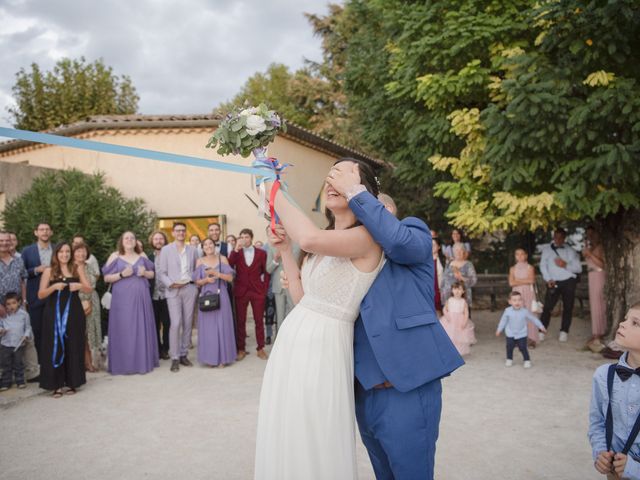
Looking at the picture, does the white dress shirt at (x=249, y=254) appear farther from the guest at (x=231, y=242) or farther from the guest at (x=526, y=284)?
the guest at (x=526, y=284)

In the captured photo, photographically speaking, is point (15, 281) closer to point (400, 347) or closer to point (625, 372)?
point (400, 347)

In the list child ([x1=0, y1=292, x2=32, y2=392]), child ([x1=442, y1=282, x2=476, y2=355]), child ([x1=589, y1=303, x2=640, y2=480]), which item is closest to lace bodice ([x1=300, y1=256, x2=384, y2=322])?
child ([x1=589, y1=303, x2=640, y2=480])

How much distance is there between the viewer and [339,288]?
2.36 meters

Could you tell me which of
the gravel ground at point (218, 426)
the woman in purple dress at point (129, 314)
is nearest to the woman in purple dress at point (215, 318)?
the gravel ground at point (218, 426)

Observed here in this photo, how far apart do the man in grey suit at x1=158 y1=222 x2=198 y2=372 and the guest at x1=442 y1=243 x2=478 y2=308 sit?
Result: 14.8 feet

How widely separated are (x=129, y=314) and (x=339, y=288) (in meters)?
6.32

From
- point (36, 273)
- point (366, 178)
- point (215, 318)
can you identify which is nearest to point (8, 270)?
point (36, 273)

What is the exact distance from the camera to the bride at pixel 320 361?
2234 mm

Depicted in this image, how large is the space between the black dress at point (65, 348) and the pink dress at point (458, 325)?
546cm

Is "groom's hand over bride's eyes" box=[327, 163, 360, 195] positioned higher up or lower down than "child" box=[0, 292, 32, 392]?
higher up

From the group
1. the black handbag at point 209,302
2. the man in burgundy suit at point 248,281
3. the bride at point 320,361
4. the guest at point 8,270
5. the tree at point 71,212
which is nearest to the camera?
the bride at point 320,361

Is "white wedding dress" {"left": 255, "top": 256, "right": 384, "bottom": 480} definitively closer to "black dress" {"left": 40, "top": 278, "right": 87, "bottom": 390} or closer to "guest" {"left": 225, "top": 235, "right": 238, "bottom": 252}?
"black dress" {"left": 40, "top": 278, "right": 87, "bottom": 390}

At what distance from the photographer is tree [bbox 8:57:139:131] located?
24906 millimetres

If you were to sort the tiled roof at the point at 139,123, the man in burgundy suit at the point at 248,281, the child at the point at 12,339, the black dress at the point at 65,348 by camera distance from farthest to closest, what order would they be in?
the tiled roof at the point at 139,123 < the man in burgundy suit at the point at 248,281 < the child at the point at 12,339 < the black dress at the point at 65,348
